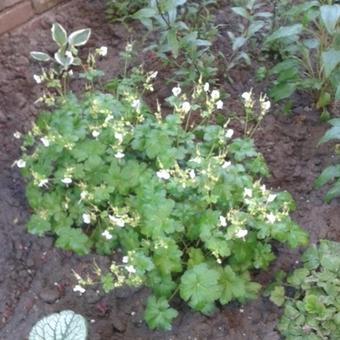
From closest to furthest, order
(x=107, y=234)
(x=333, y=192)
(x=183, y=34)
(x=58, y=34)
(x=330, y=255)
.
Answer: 1. (x=107, y=234)
2. (x=330, y=255)
3. (x=333, y=192)
4. (x=58, y=34)
5. (x=183, y=34)

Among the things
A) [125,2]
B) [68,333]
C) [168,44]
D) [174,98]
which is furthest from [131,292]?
[125,2]

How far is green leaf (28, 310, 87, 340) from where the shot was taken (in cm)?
193

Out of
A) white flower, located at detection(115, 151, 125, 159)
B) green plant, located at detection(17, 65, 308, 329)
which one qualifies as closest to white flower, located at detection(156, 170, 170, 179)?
green plant, located at detection(17, 65, 308, 329)

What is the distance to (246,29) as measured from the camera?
2.94 m

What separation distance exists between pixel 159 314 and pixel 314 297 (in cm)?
49

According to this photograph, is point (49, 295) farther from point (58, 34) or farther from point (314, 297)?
point (58, 34)

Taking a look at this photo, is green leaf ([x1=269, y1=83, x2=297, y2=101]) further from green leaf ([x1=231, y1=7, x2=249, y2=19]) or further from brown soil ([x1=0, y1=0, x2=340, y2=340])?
green leaf ([x1=231, y1=7, x2=249, y2=19])

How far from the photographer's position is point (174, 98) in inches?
93.0

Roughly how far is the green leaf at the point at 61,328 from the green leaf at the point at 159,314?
9.8 inches

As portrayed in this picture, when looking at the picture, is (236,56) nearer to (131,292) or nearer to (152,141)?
(152,141)

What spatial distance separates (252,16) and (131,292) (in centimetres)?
128

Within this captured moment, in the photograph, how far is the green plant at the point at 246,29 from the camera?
9.18 ft

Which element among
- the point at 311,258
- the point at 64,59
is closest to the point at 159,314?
the point at 311,258

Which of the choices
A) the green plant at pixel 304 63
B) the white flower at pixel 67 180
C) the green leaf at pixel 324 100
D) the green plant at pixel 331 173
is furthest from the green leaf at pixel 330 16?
the white flower at pixel 67 180
